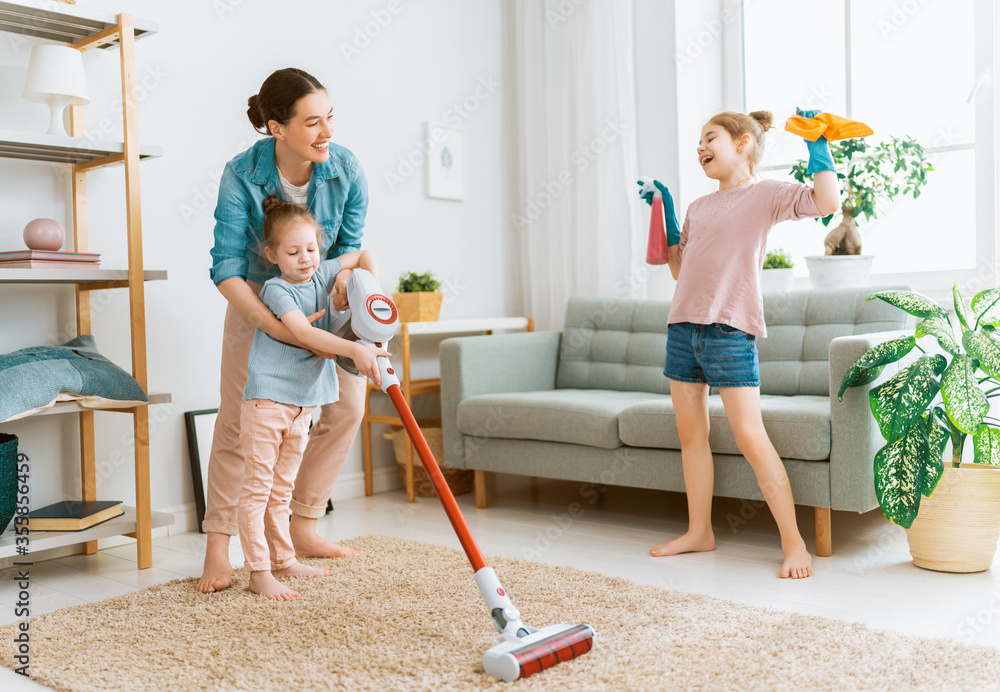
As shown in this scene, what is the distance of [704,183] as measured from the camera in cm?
360

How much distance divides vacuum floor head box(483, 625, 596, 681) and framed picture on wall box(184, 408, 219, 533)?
1.56 metres

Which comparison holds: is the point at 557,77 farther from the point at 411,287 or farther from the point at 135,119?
the point at 135,119

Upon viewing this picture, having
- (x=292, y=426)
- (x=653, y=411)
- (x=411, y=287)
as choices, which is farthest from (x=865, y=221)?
(x=292, y=426)

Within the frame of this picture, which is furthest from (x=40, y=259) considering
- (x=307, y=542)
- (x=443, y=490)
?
(x=443, y=490)

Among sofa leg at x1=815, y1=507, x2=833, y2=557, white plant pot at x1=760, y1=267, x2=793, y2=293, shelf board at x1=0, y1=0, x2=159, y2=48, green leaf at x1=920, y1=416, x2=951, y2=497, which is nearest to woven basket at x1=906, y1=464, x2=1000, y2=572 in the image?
green leaf at x1=920, y1=416, x2=951, y2=497

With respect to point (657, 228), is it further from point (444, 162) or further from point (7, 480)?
point (7, 480)

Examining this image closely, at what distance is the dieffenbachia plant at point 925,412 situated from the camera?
195cm

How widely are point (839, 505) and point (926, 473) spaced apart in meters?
0.26

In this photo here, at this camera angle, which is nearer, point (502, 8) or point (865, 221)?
point (865, 221)

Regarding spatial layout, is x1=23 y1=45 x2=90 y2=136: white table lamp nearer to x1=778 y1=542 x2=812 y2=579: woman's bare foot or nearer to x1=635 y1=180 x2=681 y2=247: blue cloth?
x1=635 y1=180 x2=681 y2=247: blue cloth

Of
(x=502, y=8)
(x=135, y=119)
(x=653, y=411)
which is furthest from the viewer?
(x=502, y=8)

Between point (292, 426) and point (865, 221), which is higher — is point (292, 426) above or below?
below

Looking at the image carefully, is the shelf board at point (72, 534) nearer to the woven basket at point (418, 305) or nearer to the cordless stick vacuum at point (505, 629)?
the cordless stick vacuum at point (505, 629)

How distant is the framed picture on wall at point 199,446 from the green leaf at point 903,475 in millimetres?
1950
